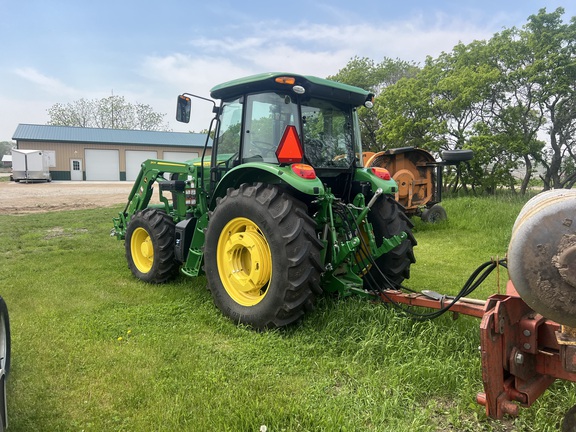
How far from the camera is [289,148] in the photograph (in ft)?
12.6

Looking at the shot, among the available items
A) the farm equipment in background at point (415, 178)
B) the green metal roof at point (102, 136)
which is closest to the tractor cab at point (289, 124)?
the farm equipment in background at point (415, 178)

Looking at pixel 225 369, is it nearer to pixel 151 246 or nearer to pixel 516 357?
pixel 516 357

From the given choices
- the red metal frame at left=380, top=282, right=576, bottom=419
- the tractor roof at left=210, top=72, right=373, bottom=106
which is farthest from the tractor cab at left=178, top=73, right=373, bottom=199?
the red metal frame at left=380, top=282, right=576, bottom=419

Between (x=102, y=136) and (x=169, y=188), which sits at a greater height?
(x=102, y=136)

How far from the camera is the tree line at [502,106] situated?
13414mm

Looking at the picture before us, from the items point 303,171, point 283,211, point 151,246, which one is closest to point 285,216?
point 283,211

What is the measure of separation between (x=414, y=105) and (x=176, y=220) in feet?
40.7

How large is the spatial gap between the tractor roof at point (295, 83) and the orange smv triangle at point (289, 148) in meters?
0.53

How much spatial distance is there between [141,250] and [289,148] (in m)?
2.90

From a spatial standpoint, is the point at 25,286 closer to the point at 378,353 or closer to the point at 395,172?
the point at 378,353

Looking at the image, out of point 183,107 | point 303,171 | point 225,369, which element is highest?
point 183,107

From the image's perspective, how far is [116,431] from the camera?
2436mm

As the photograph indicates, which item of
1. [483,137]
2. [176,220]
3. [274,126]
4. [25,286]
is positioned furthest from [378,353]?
[483,137]

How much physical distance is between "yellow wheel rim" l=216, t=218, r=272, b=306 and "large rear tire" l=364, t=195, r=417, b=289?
1.21 m
